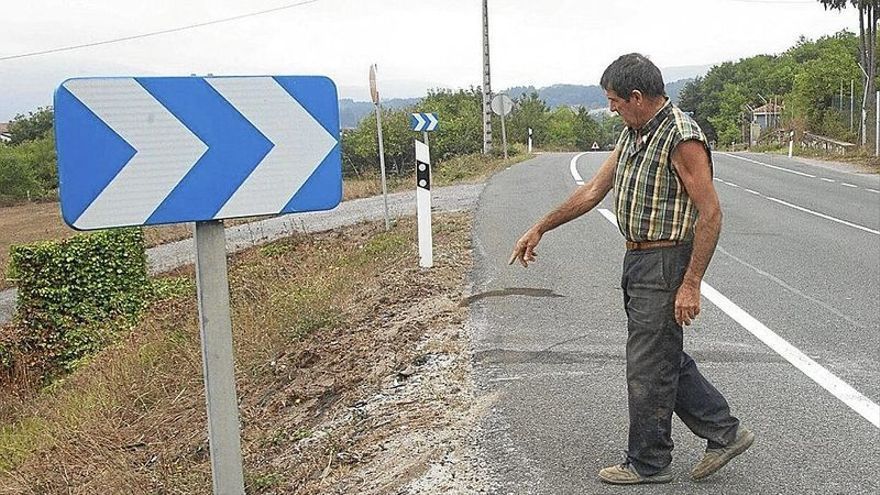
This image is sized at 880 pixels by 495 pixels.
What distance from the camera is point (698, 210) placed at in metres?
3.56

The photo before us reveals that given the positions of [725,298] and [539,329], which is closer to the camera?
[539,329]

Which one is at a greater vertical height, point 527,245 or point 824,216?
point 527,245

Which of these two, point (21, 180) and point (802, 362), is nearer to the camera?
point (802, 362)

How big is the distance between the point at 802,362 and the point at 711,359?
0.59m

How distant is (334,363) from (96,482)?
1.79 metres

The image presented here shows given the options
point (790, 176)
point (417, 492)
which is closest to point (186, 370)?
point (417, 492)

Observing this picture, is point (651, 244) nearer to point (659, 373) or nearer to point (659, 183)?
point (659, 183)

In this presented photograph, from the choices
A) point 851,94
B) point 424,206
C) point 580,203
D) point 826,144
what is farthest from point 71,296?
point 851,94

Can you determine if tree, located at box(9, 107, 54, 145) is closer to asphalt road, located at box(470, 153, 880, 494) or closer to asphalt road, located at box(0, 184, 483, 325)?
asphalt road, located at box(0, 184, 483, 325)

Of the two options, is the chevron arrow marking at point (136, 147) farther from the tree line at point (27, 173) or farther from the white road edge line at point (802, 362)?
the tree line at point (27, 173)

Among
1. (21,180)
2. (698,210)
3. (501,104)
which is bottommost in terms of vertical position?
(21,180)

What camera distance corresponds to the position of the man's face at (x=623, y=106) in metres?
3.59

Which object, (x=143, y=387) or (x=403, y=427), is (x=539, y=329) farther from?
(x=143, y=387)

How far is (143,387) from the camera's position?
7594mm
